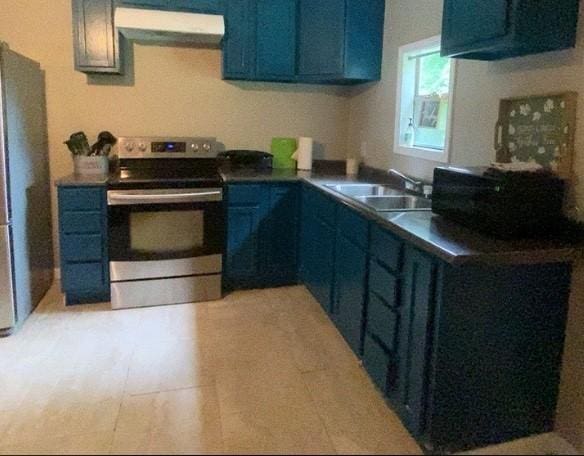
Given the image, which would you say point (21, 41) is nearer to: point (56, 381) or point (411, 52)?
point (56, 381)

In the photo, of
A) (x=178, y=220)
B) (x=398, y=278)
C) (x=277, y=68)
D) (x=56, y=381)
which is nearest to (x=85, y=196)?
(x=178, y=220)

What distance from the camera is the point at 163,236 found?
3.35 meters

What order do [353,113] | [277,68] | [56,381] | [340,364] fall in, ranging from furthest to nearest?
1. [353,113]
2. [277,68]
3. [340,364]
4. [56,381]

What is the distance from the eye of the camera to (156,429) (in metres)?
2.03

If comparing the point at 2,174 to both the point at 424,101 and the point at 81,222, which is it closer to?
the point at 81,222

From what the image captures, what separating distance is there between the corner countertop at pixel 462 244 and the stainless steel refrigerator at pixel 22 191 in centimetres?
203

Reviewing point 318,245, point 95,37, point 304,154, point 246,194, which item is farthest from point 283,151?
point 95,37

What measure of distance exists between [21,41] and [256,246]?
7.21 ft

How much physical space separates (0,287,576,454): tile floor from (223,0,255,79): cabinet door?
175 centimetres

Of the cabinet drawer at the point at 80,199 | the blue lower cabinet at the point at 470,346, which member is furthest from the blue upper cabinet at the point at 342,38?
the blue lower cabinet at the point at 470,346

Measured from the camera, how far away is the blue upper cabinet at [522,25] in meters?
1.88

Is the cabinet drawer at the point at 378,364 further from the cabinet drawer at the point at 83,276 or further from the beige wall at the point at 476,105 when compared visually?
the cabinet drawer at the point at 83,276

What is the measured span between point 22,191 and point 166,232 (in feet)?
2.92

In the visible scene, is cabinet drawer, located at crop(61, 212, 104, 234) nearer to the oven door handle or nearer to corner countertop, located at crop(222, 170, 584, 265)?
the oven door handle
